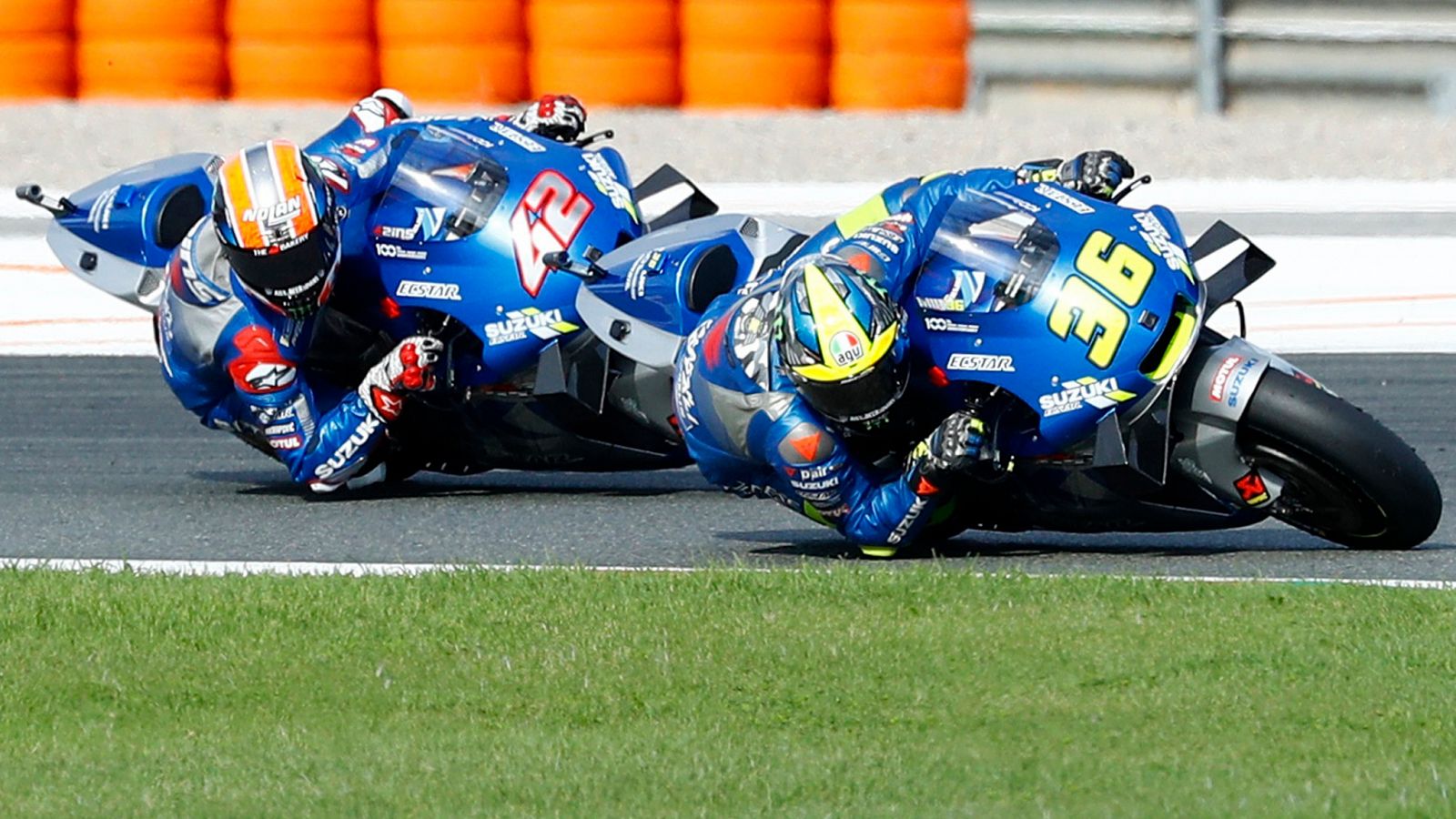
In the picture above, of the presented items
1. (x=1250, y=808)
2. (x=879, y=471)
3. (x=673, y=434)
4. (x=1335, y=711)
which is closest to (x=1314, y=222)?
(x=673, y=434)

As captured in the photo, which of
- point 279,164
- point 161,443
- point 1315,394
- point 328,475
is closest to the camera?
point 1315,394

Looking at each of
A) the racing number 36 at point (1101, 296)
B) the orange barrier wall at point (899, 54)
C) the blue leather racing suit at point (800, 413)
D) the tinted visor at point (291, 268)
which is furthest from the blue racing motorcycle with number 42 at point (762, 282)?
the orange barrier wall at point (899, 54)

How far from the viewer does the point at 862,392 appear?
21.0 ft

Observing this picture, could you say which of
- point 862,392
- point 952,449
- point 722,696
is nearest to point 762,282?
point 862,392

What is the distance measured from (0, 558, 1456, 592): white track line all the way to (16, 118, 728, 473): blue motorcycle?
1.09 metres

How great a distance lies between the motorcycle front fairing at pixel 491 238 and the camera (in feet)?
25.9

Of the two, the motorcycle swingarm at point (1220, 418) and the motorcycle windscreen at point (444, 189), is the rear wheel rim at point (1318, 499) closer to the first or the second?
the motorcycle swingarm at point (1220, 418)

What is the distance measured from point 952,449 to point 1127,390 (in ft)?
1.51

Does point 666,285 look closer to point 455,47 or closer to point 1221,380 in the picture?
point 1221,380

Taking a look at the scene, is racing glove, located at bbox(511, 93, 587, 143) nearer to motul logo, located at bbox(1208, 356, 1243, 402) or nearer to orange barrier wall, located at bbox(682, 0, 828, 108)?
motul logo, located at bbox(1208, 356, 1243, 402)

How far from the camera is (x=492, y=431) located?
8203 mm

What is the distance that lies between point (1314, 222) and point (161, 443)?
518 centimetres

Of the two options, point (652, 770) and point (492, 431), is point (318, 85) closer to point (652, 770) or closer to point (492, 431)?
point (492, 431)

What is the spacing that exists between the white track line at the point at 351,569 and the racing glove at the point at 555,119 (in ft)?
6.18
